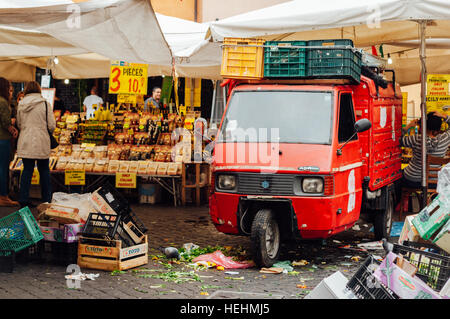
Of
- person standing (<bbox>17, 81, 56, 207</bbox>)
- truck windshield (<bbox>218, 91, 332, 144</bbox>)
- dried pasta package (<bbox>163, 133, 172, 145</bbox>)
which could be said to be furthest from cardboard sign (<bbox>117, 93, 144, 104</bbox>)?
Result: truck windshield (<bbox>218, 91, 332, 144</bbox>)

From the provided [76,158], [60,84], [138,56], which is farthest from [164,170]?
[60,84]

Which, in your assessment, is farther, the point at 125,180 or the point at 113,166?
the point at 113,166

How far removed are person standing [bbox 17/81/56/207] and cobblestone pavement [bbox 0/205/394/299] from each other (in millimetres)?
2483

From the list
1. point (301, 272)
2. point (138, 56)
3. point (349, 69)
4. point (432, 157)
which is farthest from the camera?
point (432, 157)

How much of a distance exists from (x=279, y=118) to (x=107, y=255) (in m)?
2.61

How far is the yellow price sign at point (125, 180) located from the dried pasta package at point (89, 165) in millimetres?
691

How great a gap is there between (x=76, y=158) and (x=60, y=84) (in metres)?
6.42

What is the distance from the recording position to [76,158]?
12539 millimetres

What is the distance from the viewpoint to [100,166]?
12.3 meters

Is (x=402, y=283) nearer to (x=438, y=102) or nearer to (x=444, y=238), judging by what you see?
(x=444, y=238)

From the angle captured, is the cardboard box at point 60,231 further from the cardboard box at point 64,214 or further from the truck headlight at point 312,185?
the truck headlight at point 312,185

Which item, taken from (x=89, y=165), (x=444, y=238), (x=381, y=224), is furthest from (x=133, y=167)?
(x=444, y=238)

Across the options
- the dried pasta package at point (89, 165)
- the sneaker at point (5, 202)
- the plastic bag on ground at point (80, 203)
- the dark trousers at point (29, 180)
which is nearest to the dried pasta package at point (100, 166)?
the dried pasta package at point (89, 165)
